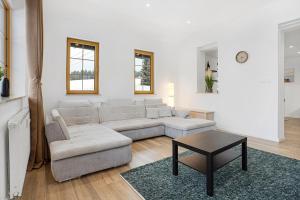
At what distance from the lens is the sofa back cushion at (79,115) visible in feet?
10.7

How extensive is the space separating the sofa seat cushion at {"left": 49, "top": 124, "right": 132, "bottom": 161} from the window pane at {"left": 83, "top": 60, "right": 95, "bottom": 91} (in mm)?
1574

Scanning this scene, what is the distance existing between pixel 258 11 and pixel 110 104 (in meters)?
4.05

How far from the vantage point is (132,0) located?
3.19 metres

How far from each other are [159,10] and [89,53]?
1.98 m

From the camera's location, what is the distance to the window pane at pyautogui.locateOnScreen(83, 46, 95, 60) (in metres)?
4.02

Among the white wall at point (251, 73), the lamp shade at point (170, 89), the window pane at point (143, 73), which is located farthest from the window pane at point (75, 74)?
the white wall at point (251, 73)

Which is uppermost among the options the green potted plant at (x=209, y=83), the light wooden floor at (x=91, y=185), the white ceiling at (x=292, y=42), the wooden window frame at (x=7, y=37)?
the white ceiling at (x=292, y=42)

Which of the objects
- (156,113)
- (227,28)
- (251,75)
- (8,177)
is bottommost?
(8,177)

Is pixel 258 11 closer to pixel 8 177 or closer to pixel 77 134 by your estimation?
pixel 77 134

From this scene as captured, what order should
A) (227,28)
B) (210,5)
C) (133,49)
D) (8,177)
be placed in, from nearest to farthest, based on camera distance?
(8,177) → (210,5) → (227,28) → (133,49)

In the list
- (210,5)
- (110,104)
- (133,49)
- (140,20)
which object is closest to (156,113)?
(110,104)

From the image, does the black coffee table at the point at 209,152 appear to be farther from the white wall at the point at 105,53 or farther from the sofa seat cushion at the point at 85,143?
the white wall at the point at 105,53

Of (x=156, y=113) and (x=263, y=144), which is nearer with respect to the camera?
(x=263, y=144)

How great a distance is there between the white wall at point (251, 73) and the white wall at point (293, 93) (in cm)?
462
